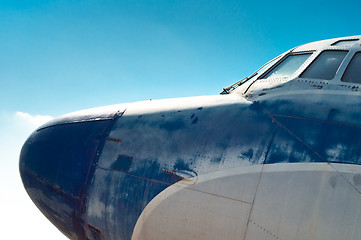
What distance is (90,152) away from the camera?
528cm

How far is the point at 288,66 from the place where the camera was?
216 inches

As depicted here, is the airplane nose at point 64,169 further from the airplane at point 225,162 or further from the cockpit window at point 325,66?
the cockpit window at point 325,66

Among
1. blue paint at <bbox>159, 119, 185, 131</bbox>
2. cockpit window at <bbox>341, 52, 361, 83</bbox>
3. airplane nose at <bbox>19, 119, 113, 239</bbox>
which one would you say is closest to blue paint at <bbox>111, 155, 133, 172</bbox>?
airplane nose at <bbox>19, 119, 113, 239</bbox>

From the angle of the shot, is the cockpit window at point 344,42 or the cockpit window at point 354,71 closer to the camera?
the cockpit window at point 354,71

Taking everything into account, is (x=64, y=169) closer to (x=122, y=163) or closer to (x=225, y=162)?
(x=122, y=163)

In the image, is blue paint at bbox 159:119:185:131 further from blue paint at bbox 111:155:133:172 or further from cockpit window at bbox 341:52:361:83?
cockpit window at bbox 341:52:361:83

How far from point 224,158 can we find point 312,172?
1.22 m

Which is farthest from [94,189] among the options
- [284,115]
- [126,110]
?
[284,115]

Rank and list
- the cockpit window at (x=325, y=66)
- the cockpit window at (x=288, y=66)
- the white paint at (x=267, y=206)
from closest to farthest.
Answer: the white paint at (x=267, y=206) → the cockpit window at (x=325, y=66) → the cockpit window at (x=288, y=66)

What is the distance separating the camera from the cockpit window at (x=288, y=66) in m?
5.26

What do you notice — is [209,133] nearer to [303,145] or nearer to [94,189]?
[303,145]

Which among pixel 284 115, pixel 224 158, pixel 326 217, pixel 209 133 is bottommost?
pixel 326 217

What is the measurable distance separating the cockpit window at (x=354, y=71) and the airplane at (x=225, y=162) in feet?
0.05

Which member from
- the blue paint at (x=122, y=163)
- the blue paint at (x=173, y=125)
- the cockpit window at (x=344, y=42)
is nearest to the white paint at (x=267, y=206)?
the blue paint at (x=122, y=163)
